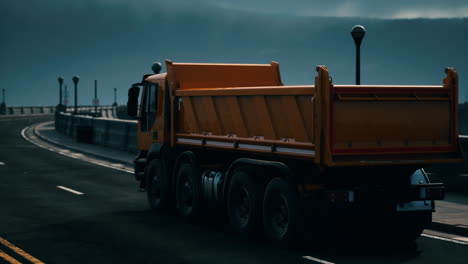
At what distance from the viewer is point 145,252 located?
1123 centimetres

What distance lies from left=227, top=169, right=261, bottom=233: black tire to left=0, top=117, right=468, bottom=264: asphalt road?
24cm

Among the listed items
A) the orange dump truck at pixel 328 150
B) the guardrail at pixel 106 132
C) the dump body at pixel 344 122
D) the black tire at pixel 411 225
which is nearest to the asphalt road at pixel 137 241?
the black tire at pixel 411 225

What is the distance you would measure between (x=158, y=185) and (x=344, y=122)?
20.7 feet

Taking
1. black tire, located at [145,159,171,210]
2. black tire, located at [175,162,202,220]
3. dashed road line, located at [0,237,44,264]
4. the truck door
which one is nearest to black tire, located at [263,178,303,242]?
black tire, located at [175,162,202,220]

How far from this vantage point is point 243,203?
42.8ft

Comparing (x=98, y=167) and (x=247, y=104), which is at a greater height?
(x=247, y=104)

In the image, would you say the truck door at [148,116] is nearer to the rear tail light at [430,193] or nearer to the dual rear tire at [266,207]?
the dual rear tire at [266,207]

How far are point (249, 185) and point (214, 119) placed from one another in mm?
1862

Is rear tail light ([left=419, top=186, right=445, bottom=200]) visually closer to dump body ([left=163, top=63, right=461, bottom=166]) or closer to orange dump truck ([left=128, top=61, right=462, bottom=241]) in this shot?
orange dump truck ([left=128, top=61, right=462, bottom=241])

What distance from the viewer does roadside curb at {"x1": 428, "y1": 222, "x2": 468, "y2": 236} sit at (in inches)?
510

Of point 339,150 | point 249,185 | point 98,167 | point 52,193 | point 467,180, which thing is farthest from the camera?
point 98,167

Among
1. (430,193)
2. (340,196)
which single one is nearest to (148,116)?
(340,196)

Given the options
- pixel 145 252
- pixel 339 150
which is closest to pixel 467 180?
pixel 339 150

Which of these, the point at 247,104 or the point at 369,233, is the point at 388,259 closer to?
the point at 369,233
